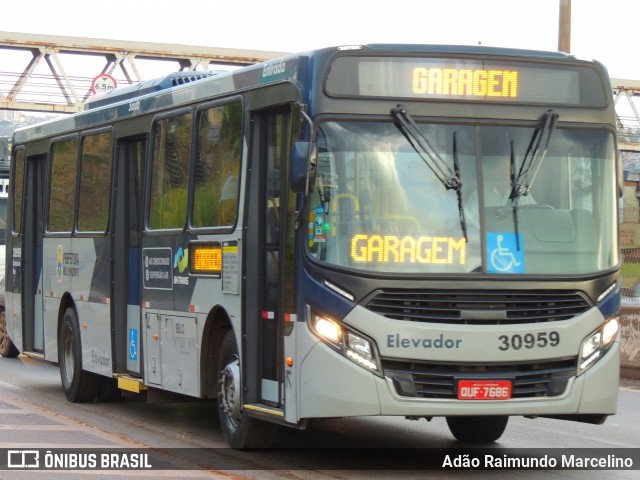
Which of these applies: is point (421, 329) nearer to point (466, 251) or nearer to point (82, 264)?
point (466, 251)

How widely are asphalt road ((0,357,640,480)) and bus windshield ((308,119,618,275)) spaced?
1.56 metres

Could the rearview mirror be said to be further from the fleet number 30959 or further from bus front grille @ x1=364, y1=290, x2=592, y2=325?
the fleet number 30959

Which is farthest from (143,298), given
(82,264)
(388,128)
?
(388,128)

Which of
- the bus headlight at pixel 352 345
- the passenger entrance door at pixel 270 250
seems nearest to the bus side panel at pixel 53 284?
the passenger entrance door at pixel 270 250

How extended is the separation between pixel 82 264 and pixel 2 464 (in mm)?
4986

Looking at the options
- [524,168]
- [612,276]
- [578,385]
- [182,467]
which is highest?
[524,168]

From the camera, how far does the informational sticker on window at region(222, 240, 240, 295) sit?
11.4 m

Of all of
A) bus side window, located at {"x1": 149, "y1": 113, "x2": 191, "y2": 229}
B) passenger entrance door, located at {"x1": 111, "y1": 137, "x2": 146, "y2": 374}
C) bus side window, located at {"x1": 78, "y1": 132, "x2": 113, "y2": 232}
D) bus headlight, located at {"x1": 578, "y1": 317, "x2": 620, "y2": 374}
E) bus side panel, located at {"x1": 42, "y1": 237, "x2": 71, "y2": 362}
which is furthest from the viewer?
bus side panel, located at {"x1": 42, "y1": 237, "x2": 71, "y2": 362}

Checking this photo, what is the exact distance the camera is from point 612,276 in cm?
1040

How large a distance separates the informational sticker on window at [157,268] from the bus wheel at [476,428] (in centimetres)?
277

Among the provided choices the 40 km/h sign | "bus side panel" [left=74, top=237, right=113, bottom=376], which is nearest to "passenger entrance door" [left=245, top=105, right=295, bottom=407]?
"bus side panel" [left=74, top=237, right=113, bottom=376]

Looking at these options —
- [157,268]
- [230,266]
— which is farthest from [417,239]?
[157,268]

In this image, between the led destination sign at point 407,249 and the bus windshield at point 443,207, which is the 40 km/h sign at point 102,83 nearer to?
the bus windshield at point 443,207

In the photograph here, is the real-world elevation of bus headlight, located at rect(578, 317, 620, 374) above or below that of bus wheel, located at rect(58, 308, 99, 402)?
above
